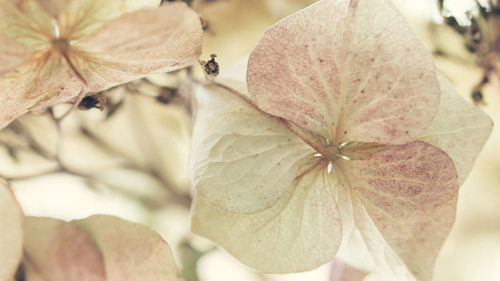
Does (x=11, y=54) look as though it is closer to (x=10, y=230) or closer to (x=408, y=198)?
(x=10, y=230)

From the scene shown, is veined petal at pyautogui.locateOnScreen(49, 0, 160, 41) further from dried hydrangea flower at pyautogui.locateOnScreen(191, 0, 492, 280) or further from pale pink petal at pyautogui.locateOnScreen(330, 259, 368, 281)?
pale pink petal at pyautogui.locateOnScreen(330, 259, 368, 281)

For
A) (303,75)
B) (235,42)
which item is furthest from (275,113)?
(235,42)

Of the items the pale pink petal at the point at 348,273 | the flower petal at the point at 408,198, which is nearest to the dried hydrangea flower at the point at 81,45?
the flower petal at the point at 408,198

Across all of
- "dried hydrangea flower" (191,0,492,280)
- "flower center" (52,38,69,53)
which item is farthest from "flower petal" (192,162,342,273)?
"flower center" (52,38,69,53)

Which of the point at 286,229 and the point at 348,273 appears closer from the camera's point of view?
the point at 286,229

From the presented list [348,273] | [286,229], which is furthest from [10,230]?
[348,273]

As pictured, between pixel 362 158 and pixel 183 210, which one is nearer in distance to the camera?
pixel 362 158

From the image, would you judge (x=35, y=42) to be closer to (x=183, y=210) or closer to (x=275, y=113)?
(x=275, y=113)
